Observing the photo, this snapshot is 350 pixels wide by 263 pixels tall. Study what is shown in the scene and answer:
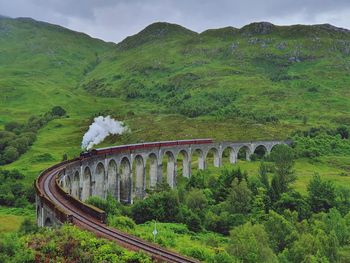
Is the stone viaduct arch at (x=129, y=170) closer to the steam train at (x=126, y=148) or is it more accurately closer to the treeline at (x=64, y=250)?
the steam train at (x=126, y=148)

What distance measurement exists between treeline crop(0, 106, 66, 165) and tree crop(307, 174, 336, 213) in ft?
242

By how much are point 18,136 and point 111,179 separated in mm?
64196

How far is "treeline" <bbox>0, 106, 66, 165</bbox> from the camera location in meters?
107

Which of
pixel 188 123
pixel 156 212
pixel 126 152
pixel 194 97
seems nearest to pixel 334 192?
pixel 156 212

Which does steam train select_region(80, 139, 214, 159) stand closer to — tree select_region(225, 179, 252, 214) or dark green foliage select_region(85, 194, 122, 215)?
dark green foliage select_region(85, 194, 122, 215)

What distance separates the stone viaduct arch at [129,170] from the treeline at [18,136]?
136 feet

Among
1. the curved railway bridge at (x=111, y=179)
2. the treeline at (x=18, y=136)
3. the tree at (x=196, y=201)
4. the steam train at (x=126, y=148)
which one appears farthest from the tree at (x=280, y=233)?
the treeline at (x=18, y=136)

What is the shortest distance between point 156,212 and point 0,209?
92.8ft

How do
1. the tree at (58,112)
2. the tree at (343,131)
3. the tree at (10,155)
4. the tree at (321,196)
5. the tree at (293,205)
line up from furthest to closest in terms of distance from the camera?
1. the tree at (58,112)
2. the tree at (343,131)
3. the tree at (10,155)
4. the tree at (321,196)
5. the tree at (293,205)

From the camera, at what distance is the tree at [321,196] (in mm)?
63875

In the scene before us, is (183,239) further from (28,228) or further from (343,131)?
(343,131)

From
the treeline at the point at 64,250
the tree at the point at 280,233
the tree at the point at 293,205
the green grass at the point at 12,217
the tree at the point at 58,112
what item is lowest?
the green grass at the point at 12,217

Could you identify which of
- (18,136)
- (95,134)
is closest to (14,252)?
(95,134)

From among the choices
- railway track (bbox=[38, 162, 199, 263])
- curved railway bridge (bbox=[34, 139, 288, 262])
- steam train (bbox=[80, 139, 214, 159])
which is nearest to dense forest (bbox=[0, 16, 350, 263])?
A: railway track (bbox=[38, 162, 199, 263])
